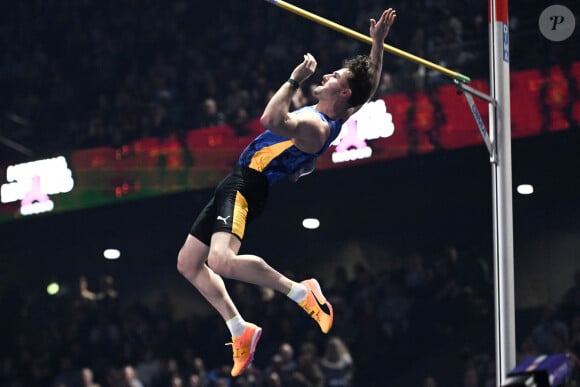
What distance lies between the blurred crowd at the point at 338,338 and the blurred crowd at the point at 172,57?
113 inches

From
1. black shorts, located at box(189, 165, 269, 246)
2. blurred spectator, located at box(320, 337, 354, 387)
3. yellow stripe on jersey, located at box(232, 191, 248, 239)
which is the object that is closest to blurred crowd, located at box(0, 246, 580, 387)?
blurred spectator, located at box(320, 337, 354, 387)

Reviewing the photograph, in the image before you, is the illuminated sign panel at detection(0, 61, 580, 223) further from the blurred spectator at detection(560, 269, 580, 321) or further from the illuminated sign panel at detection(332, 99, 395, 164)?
the blurred spectator at detection(560, 269, 580, 321)

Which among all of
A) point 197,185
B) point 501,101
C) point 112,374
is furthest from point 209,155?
point 501,101

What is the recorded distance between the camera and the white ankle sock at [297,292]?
8.22 metres

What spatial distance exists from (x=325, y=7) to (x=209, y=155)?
124 inches

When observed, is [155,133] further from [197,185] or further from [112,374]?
[112,374]

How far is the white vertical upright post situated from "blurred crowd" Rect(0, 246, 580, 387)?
21.0 ft

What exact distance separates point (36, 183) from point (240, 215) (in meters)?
13.8

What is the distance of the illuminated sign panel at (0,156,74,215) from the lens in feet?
69.1

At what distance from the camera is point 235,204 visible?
8.15 meters

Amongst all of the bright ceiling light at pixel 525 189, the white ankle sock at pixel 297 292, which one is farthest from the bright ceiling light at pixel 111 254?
the white ankle sock at pixel 297 292

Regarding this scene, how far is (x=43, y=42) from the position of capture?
928 inches

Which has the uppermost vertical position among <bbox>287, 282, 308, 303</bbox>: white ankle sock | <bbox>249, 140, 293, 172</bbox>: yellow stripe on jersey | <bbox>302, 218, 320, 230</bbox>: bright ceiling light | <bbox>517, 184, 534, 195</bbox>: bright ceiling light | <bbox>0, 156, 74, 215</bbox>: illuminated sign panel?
<bbox>0, 156, 74, 215</bbox>: illuminated sign panel

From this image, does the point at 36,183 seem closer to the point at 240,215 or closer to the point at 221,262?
the point at 240,215
